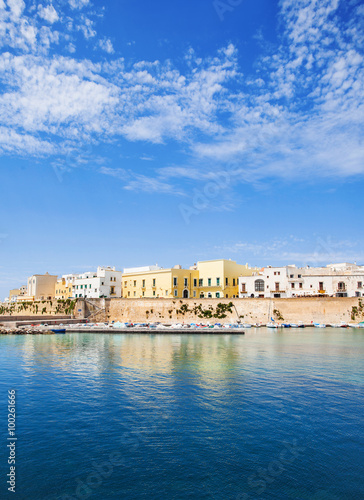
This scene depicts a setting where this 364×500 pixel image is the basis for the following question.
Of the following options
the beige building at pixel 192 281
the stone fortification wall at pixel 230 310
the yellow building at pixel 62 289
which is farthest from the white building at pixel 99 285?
the stone fortification wall at pixel 230 310

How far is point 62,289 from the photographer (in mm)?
67125

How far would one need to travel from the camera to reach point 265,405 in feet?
47.6

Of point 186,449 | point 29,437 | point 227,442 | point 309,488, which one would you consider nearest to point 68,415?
point 29,437

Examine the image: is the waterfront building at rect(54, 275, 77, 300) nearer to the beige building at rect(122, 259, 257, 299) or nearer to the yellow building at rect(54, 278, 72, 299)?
the yellow building at rect(54, 278, 72, 299)

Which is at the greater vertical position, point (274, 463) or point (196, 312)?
point (196, 312)

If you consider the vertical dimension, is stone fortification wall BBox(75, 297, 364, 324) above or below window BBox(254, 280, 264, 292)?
below

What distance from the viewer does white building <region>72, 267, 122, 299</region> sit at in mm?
59094

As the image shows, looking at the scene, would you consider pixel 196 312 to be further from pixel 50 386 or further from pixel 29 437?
pixel 29 437

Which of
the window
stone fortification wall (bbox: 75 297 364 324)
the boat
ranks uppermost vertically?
the window

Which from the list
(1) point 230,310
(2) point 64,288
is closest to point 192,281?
(1) point 230,310

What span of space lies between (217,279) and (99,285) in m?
18.2

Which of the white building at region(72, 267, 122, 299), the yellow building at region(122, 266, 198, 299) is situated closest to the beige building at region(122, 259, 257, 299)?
the yellow building at region(122, 266, 198, 299)

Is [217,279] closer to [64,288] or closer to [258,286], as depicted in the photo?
[258,286]

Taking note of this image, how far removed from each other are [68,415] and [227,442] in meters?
5.86
